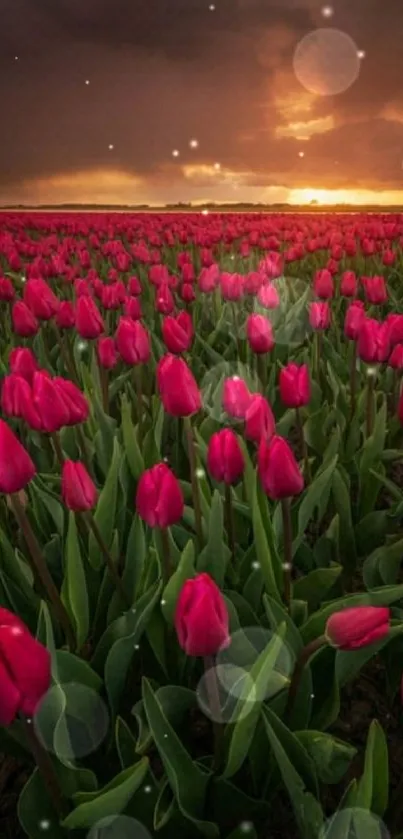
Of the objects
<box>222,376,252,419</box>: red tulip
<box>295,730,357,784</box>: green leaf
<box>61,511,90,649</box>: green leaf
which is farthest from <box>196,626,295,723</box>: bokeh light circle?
<box>222,376,252,419</box>: red tulip

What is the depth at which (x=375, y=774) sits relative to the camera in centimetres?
120

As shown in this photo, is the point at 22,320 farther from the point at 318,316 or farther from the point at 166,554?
the point at 166,554

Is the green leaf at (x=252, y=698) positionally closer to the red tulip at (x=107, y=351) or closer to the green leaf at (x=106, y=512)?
the green leaf at (x=106, y=512)

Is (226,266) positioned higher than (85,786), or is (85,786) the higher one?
(226,266)

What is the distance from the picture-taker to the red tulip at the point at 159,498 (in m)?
1.48

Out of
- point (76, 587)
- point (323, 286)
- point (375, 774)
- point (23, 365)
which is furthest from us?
point (323, 286)

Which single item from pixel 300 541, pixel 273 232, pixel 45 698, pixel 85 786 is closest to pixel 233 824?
pixel 85 786

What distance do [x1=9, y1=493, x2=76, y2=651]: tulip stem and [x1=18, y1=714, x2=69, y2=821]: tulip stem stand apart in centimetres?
43

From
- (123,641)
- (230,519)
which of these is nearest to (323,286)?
(230,519)

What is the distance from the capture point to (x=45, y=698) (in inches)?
55.0

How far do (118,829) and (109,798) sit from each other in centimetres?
18

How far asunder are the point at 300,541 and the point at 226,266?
570 centimetres

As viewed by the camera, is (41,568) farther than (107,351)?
No

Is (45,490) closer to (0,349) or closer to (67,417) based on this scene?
(67,417)
